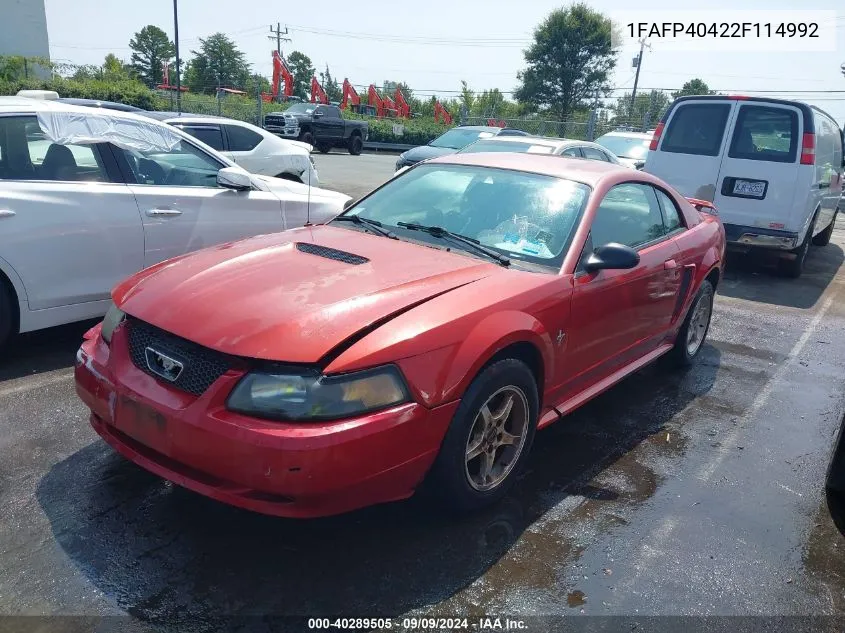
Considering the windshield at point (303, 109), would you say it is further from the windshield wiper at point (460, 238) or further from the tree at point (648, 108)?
the windshield wiper at point (460, 238)

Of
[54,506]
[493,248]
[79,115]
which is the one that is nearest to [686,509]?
[493,248]

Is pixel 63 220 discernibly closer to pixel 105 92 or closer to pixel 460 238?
pixel 460 238

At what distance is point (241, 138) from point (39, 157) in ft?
18.2

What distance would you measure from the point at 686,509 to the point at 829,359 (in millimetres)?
3271

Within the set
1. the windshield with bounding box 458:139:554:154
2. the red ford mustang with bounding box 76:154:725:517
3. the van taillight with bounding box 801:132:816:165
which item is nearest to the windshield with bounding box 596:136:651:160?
the windshield with bounding box 458:139:554:154

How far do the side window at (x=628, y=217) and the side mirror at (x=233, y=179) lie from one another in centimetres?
278

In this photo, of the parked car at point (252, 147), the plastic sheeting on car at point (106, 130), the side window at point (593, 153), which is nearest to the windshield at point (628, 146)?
the side window at point (593, 153)

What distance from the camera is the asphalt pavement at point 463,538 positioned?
2.47 meters

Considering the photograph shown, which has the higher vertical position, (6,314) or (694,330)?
(6,314)

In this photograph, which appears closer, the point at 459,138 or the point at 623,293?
the point at 623,293

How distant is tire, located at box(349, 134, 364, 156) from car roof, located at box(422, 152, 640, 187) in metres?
23.2

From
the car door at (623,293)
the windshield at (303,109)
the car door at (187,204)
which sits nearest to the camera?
the car door at (623,293)

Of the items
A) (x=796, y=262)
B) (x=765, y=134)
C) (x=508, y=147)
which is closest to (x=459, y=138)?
(x=508, y=147)

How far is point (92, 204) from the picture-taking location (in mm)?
4469
